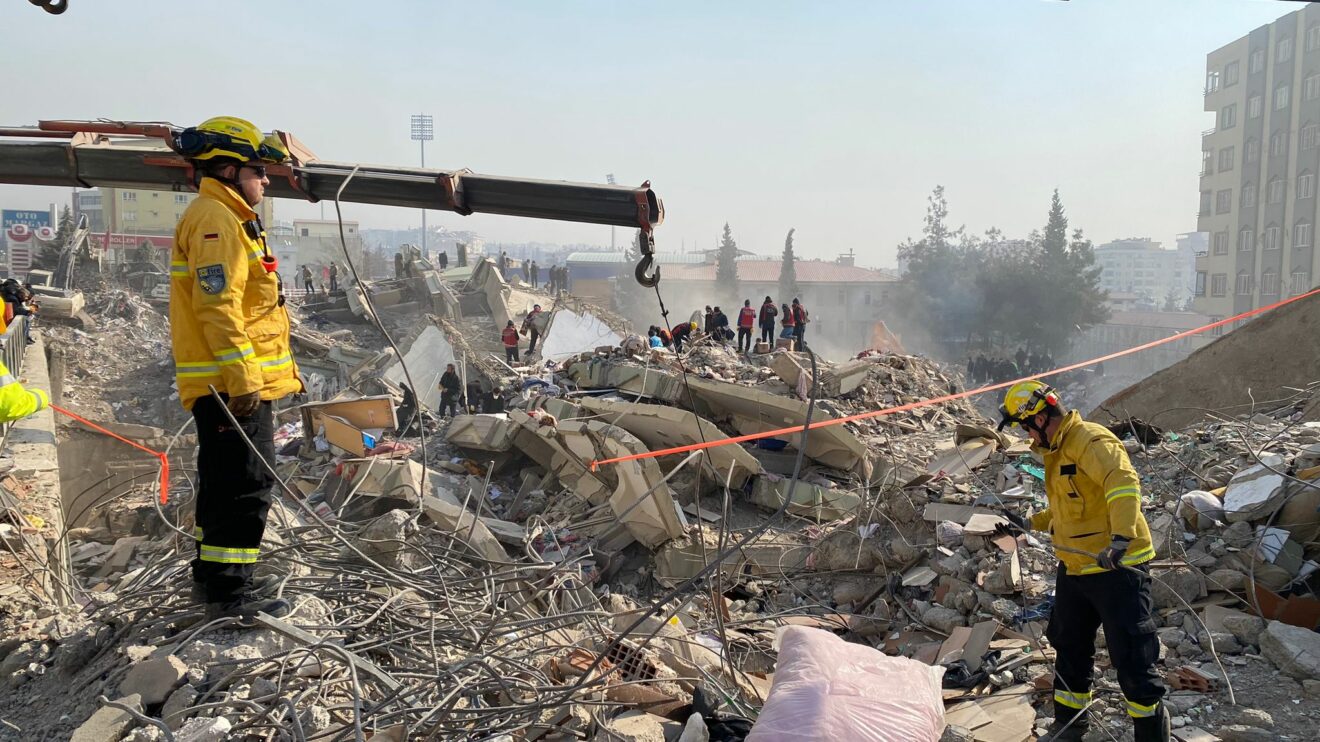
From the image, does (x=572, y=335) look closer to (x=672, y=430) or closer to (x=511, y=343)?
(x=511, y=343)

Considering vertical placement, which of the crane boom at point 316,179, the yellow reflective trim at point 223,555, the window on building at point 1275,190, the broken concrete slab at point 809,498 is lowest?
the broken concrete slab at point 809,498

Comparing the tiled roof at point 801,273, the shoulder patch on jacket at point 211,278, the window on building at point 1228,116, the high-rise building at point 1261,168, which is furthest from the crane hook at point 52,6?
the tiled roof at point 801,273

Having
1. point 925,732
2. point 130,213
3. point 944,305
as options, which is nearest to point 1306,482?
point 925,732

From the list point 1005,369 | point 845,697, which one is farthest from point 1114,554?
point 1005,369

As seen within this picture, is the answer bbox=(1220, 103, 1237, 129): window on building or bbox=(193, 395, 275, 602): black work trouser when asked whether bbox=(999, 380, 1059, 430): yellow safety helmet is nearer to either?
bbox=(193, 395, 275, 602): black work trouser

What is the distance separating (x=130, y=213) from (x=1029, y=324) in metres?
38.0

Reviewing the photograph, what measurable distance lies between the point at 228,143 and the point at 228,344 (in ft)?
2.34

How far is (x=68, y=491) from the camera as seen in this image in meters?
10.0

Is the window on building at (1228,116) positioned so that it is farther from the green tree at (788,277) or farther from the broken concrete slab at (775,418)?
the broken concrete slab at (775,418)

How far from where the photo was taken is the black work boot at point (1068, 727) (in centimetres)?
376

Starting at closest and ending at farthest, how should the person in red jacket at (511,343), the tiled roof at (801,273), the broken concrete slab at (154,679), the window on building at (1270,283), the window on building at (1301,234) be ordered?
the broken concrete slab at (154,679) < the person in red jacket at (511,343) < the window on building at (1301,234) < the window on building at (1270,283) < the tiled roof at (801,273)

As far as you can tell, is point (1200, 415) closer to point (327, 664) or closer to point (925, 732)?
point (925, 732)

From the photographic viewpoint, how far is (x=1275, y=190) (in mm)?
35469

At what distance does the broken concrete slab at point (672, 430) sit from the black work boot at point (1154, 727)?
510 cm
